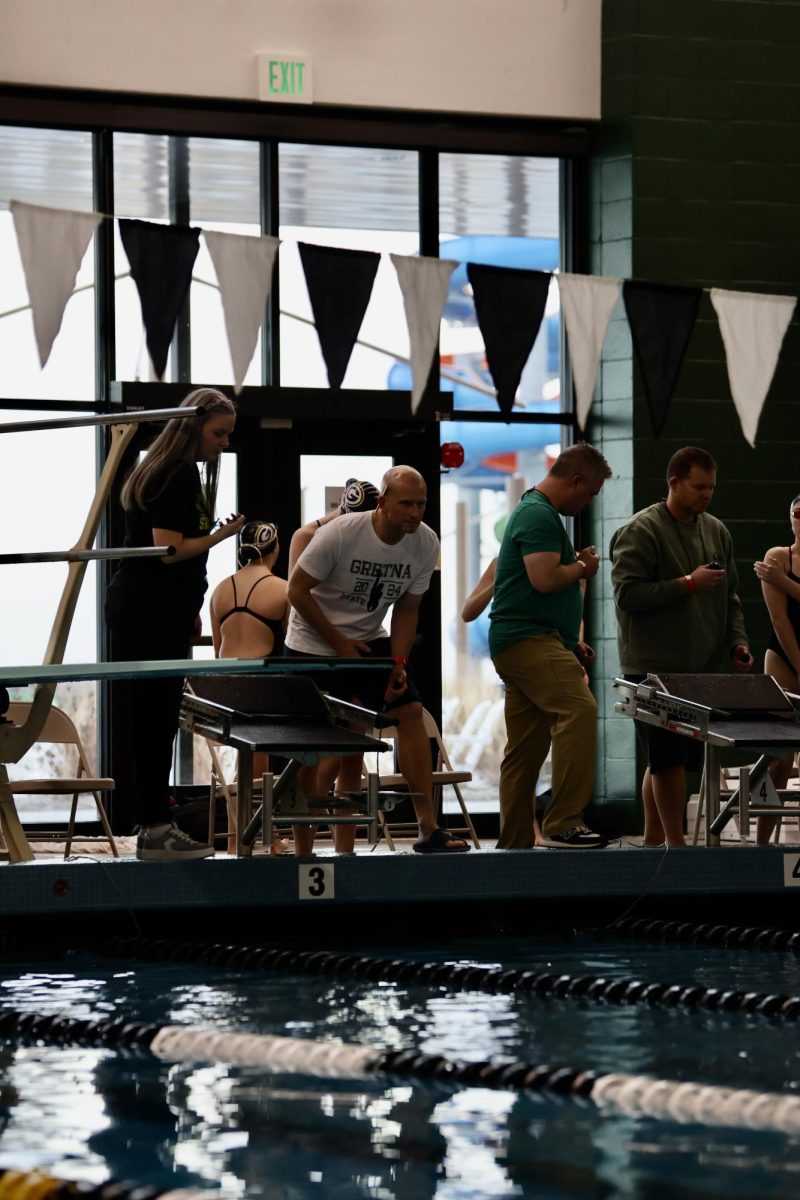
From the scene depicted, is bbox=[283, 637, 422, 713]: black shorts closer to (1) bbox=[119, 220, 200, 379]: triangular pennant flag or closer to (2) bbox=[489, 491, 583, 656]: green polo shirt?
(2) bbox=[489, 491, 583, 656]: green polo shirt

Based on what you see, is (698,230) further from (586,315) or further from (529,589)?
(529,589)

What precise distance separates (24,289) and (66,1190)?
827cm

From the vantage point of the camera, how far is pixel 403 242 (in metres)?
11.4

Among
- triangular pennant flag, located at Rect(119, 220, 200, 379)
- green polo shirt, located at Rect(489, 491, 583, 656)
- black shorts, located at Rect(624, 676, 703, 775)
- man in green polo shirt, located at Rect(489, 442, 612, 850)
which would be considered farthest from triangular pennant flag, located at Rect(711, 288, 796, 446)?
triangular pennant flag, located at Rect(119, 220, 200, 379)

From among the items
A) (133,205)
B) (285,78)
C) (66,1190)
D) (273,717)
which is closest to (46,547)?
(133,205)

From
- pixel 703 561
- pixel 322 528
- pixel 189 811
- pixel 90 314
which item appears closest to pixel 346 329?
pixel 322 528

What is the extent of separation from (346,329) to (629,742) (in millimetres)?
4174

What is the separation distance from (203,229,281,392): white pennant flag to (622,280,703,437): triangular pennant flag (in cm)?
154

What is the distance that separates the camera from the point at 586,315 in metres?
7.95

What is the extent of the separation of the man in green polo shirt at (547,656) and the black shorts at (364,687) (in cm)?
40

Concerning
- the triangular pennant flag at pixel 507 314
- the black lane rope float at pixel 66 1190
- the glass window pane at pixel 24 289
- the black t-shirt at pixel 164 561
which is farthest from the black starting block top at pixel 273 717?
the glass window pane at pixel 24 289

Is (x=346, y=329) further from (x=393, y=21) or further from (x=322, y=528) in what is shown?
(x=393, y=21)

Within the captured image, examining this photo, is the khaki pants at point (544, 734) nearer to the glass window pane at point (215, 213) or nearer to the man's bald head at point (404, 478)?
the man's bald head at point (404, 478)

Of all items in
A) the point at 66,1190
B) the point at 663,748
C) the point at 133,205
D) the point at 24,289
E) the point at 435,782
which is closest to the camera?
the point at 66,1190
